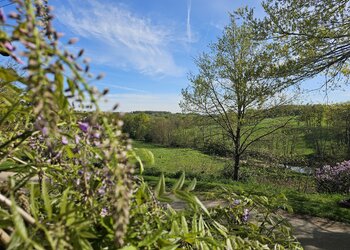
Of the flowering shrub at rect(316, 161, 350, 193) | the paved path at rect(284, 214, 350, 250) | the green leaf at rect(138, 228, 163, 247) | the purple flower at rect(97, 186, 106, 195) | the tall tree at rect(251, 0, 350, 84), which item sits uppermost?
the tall tree at rect(251, 0, 350, 84)

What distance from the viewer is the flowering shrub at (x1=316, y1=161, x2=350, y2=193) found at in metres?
12.4

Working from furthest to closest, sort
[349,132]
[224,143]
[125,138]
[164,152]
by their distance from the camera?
[164,152] → [349,132] → [224,143] → [125,138]

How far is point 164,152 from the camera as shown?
3306cm

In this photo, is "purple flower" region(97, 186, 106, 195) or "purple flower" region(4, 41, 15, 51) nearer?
"purple flower" region(4, 41, 15, 51)

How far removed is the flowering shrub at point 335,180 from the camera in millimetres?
12370

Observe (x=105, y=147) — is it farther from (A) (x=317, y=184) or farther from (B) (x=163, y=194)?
(A) (x=317, y=184)

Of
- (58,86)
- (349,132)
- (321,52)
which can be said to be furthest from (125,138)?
(349,132)

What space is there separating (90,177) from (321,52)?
9132mm

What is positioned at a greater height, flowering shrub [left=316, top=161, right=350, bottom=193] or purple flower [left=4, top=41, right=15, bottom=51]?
purple flower [left=4, top=41, right=15, bottom=51]

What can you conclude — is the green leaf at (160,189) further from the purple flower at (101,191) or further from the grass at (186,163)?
the grass at (186,163)

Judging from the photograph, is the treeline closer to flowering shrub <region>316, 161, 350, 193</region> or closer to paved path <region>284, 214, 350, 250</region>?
flowering shrub <region>316, 161, 350, 193</region>

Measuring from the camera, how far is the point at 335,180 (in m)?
12.7

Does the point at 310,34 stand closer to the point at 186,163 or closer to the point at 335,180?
the point at 335,180

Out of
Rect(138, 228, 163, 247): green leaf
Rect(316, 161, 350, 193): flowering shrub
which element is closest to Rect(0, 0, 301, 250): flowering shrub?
Rect(138, 228, 163, 247): green leaf
